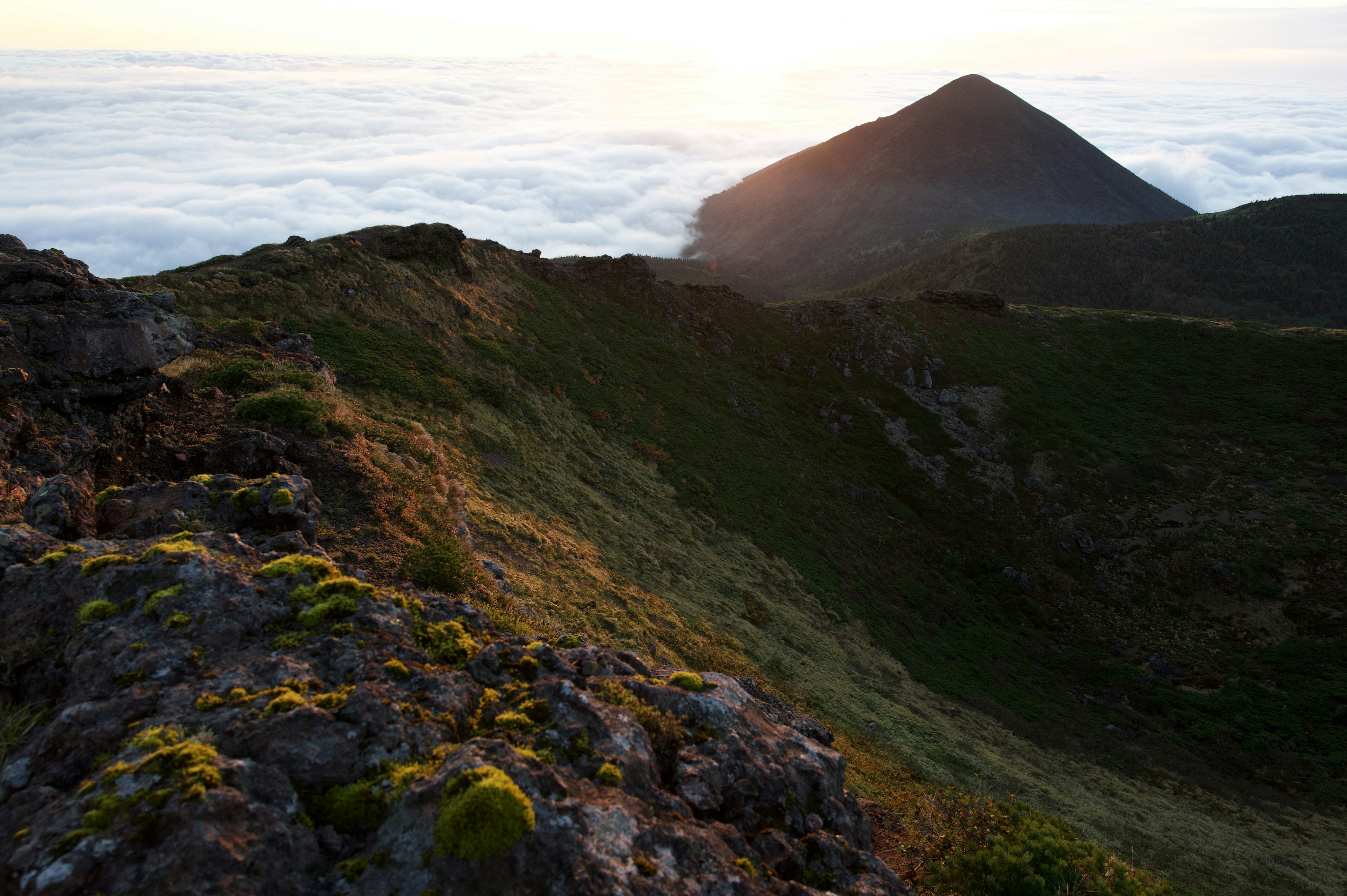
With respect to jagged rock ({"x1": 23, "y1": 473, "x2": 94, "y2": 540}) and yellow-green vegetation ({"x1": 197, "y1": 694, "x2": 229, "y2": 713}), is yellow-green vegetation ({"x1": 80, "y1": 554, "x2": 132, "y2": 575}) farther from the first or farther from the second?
yellow-green vegetation ({"x1": 197, "y1": 694, "x2": 229, "y2": 713})

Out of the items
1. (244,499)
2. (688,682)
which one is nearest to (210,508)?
(244,499)

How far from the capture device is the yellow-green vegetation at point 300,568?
Result: 10.3 m

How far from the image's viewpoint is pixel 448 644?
34.1 ft

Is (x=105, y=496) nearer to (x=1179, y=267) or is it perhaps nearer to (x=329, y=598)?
(x=329, y=598)

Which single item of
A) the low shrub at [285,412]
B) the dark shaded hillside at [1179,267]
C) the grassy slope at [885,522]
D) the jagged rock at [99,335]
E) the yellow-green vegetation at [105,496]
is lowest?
the grassy slope at [885,522]

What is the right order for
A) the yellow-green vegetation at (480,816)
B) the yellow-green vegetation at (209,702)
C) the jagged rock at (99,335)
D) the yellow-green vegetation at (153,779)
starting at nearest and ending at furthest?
the yellow-green vegetation at (153,779) → the yellow-green vegetation at (480,816) → the yellow-green vegetation at (209,702) → the jagged rock at (99,335)

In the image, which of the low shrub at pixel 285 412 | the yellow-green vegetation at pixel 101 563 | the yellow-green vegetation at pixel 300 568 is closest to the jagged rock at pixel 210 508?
the yellow-green vegetation at pixel 300 568

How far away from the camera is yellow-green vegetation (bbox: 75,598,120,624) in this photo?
8875 millimetres

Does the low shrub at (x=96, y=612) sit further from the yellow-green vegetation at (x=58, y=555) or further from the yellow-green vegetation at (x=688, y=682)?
the yellow-green vegetation at (x=688, y=682)

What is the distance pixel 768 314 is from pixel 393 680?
60.7 meters

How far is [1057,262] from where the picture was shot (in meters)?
148

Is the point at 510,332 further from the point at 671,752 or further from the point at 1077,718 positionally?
the point at 1077,718

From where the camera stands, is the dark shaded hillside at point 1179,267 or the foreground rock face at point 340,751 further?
the dark shaded hillside at point 1179,267

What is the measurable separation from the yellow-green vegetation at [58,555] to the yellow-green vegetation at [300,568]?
2.61 meters
